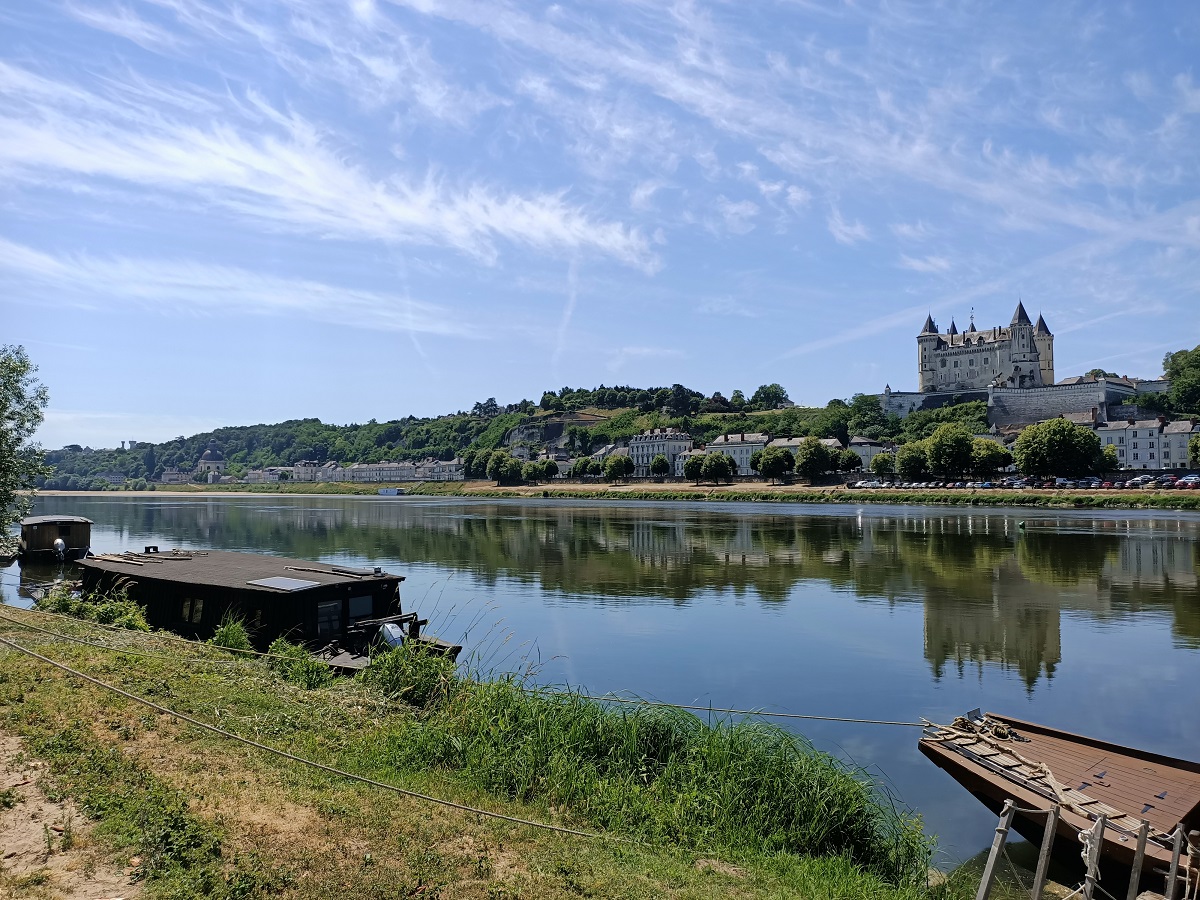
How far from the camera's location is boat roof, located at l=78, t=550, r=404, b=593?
56.7ft

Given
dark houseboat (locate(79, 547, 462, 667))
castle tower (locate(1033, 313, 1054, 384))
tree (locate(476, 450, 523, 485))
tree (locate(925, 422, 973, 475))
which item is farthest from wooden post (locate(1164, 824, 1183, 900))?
castle tower (locate(1033, 313, 1054, 384))

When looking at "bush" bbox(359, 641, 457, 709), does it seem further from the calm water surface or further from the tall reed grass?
the calm water surface

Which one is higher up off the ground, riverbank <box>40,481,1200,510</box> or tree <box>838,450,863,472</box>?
tree <box>838,450,863,472</box>

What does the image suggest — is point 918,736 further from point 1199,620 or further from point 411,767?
point 1199,620

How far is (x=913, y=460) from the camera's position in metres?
96.7

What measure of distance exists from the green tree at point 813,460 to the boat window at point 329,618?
9256 cm

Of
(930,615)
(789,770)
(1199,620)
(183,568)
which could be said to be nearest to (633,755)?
(789,770)

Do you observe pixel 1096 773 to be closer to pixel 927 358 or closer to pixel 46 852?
pixel 46 852

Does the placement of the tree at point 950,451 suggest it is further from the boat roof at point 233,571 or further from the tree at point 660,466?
the boat roof at point 233,571

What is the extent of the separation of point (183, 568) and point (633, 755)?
49.7 ft

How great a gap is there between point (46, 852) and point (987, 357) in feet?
549

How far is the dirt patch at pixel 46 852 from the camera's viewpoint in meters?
5.92

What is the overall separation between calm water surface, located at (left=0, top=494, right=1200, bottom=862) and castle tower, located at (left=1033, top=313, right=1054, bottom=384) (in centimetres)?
11208

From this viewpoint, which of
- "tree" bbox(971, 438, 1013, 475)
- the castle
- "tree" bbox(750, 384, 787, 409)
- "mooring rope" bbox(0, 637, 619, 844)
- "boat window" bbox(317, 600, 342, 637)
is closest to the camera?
"mooring rope" bbox(0, 637, 619, 844)
